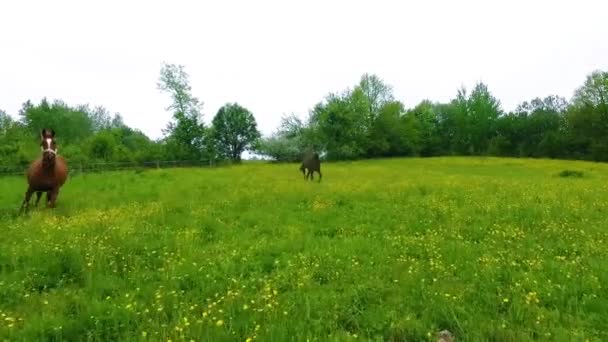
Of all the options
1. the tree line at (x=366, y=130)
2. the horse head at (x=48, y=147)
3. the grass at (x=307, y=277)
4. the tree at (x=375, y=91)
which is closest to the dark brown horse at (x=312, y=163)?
the horse head at (x=48, y=147)

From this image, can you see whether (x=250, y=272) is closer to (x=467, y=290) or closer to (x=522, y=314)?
(x=467, y=290)

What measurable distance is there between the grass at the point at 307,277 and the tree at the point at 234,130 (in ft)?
324

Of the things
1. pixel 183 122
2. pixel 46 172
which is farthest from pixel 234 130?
pixel 46 172

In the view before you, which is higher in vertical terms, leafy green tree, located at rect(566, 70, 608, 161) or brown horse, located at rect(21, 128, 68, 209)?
leafy green tree, located at rect(566, 70, 608, 161)

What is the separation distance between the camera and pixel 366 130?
95.8 metres

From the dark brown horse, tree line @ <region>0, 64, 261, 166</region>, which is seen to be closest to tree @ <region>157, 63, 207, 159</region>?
tree line @ <region>0, 64, 261, 166</region>

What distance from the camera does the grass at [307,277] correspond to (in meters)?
5.62

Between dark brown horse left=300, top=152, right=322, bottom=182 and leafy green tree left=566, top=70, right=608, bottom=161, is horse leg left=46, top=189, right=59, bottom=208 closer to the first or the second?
dark brown horse left=300, top=152, right=322, bottom=182

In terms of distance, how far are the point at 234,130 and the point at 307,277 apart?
106 m

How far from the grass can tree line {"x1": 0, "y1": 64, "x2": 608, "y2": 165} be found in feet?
214

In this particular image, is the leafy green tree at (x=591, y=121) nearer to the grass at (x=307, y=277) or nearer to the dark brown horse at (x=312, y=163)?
the dark brown horse at (x=312, y=163)

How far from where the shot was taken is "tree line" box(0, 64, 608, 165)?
87.5 meters

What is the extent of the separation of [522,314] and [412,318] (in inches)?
58.4

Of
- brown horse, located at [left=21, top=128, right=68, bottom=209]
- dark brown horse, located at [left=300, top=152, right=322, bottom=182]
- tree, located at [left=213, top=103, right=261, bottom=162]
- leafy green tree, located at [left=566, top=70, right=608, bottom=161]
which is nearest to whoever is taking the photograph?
brown horse, located at [left=21, top=128, right=68, bottom=209]
